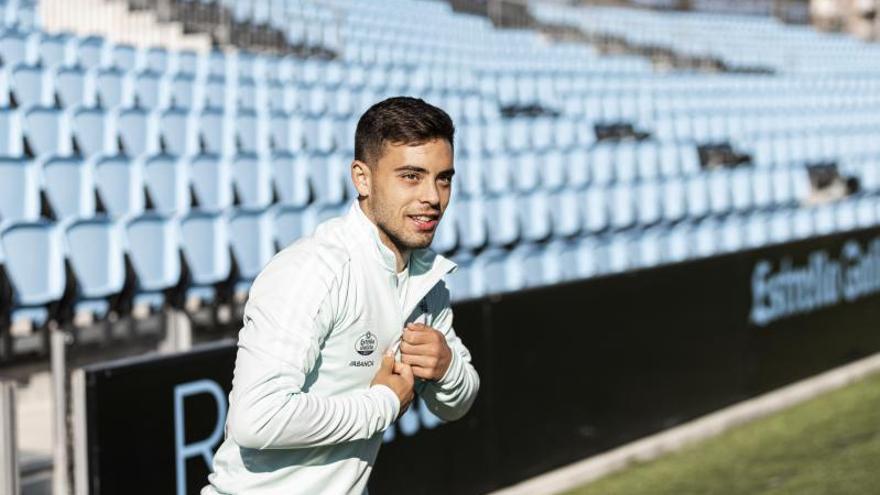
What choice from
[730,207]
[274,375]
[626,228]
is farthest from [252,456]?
[730,207]

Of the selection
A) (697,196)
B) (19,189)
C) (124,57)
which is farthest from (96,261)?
(697,196)

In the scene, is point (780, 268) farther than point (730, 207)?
No

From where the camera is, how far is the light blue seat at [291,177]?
25.2 feet

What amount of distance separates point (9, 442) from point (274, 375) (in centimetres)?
232

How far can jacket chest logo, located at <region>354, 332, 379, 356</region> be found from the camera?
6.88ft

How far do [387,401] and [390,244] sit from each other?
0.28m

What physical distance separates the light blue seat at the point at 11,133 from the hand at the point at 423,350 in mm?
5406

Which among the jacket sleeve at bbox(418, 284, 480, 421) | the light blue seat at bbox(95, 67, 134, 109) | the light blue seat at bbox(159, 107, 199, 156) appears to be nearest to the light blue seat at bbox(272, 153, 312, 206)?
the light blue seat at bbox(159, 107, 199, 156)

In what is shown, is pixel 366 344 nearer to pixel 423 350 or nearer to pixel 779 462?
pixel 423 350

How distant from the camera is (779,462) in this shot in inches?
247

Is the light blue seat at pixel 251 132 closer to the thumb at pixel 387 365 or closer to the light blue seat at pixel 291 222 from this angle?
the light blue seat at pixel 291 222

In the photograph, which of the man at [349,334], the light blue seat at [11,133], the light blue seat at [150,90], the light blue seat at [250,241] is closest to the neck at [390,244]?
the man at [349,334]

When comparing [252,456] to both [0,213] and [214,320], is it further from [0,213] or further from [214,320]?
[214,320]

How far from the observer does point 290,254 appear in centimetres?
204
